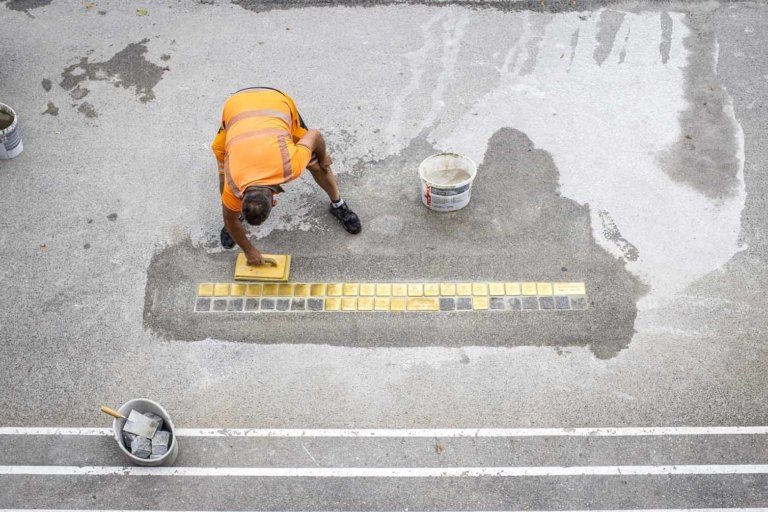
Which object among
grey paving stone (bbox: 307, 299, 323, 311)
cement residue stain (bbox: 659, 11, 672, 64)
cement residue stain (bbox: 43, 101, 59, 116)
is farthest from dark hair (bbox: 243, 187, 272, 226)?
cement residue stain (bbox: 659, 11, 672, 64)

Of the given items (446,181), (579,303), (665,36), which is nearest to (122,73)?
(446,181)

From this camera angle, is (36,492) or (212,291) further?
(212,291)

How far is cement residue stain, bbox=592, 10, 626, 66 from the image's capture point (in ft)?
21.9

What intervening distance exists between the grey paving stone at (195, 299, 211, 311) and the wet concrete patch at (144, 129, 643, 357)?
57mm

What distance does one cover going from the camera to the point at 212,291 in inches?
196

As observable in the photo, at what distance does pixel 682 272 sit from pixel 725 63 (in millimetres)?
2973

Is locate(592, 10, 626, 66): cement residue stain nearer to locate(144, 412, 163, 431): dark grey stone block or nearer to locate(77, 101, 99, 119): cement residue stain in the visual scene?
locate(77, 101, 99, 119): cement residue stain

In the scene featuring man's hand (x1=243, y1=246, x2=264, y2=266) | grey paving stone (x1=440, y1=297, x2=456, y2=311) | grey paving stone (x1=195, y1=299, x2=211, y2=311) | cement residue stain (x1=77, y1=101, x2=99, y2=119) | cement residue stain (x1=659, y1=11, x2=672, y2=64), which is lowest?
grey paving stone (x1=195, y1=299, x2=211, y2=311)

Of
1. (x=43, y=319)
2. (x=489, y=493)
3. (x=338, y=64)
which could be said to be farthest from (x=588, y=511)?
(x=338, y=64)

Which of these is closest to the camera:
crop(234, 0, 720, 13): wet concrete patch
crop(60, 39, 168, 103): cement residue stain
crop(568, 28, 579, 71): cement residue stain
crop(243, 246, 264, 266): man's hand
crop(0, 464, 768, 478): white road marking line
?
crop(0, 464, 768, 478): white road marking line

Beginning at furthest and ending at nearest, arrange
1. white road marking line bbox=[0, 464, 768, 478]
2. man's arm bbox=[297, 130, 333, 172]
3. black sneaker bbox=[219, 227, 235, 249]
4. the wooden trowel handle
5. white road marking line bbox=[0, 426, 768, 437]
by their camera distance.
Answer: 1. black sneaker bbox=[219, 227, 235, 249]
2. man's arm bbox=[297, 130, 333, 172]
3. white road marking line bbox=[0, 426, 768, 437]
4. white road marking line bbox=[0, 464, 768, 478]
5. the wooden trowel handle

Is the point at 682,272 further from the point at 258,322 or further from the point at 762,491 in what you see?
the point at 258,322

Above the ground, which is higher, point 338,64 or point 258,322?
point 338,64

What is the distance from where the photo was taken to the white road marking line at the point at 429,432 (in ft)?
14.0
